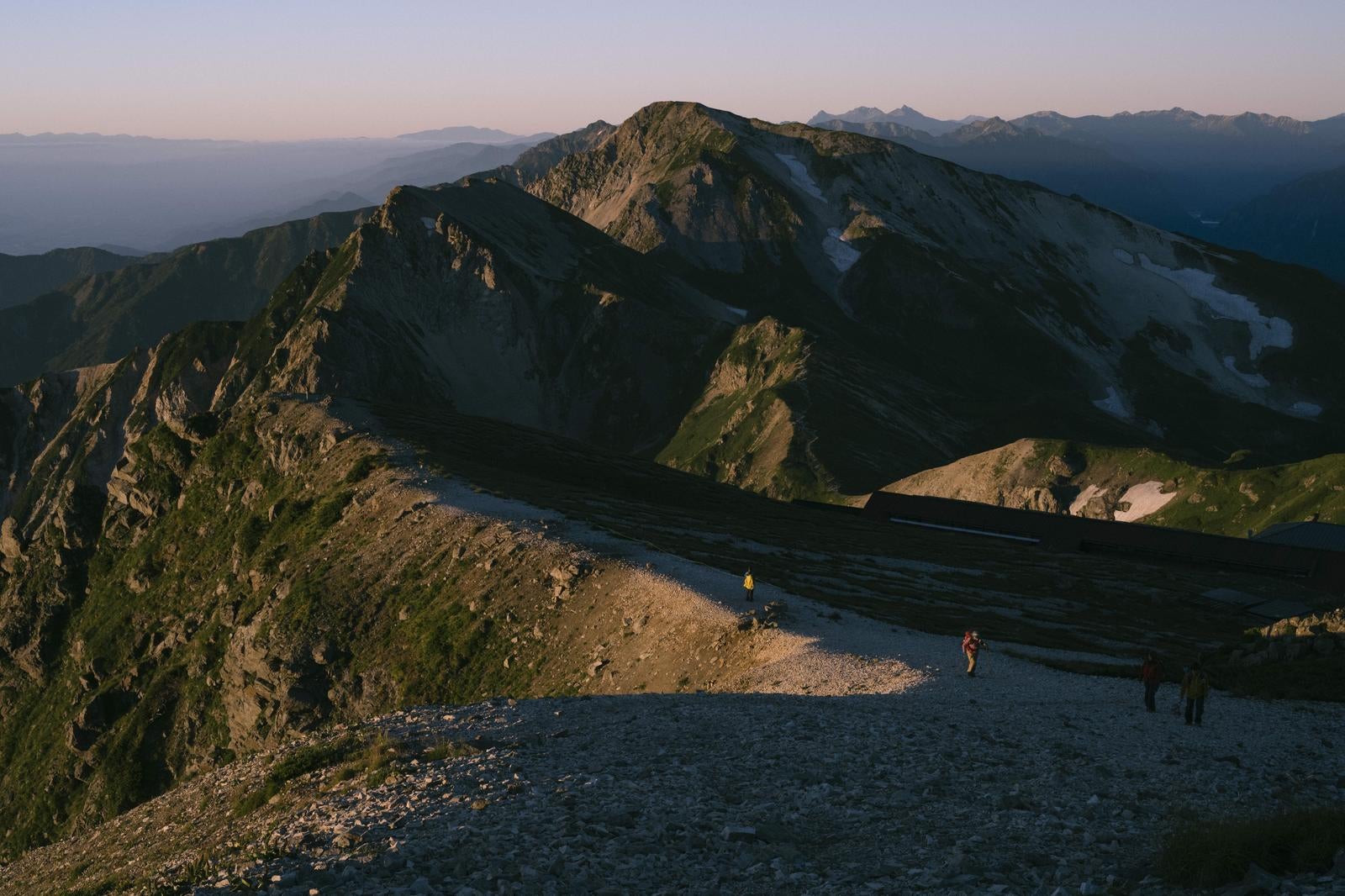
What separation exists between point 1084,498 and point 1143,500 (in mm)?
7036

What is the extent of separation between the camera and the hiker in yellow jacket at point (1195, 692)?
30.9 metres

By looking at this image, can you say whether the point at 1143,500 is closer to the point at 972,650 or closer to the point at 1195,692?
the point at 972,650

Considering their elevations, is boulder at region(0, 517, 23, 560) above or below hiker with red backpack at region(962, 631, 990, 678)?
below

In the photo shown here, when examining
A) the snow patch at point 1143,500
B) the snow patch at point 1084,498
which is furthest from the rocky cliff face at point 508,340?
the snow patch at point 1143,500

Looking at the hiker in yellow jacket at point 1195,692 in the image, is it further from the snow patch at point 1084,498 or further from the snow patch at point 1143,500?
the snow patch at point 1084,498

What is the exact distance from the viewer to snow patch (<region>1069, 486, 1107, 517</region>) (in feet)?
426

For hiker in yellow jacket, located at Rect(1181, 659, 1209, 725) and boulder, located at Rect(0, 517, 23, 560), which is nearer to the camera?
hiker in yellow jacket, located at Rect(1181, 659, 1209, 725)

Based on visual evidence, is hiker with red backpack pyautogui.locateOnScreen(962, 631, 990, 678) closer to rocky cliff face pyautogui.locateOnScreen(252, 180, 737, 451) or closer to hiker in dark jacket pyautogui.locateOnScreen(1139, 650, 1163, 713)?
hiker in dark jacket pyautogui.locateOnScreen(1139, 650, 1163, 713)

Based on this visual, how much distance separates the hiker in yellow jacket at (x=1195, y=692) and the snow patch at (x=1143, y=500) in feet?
326

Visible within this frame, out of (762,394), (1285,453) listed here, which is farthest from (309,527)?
(1285,453)

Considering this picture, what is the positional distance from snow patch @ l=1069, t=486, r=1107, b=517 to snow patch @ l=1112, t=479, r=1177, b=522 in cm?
295

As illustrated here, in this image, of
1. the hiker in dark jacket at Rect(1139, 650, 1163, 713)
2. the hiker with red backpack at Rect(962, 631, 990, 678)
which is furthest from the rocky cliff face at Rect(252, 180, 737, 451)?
the hiker in dark jacket at Rect(1139, 650, 1163, 713)

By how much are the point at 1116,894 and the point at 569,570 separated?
36001mm

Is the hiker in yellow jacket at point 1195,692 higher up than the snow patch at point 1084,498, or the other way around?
the hiker in yellow jacket at point 1195,692
